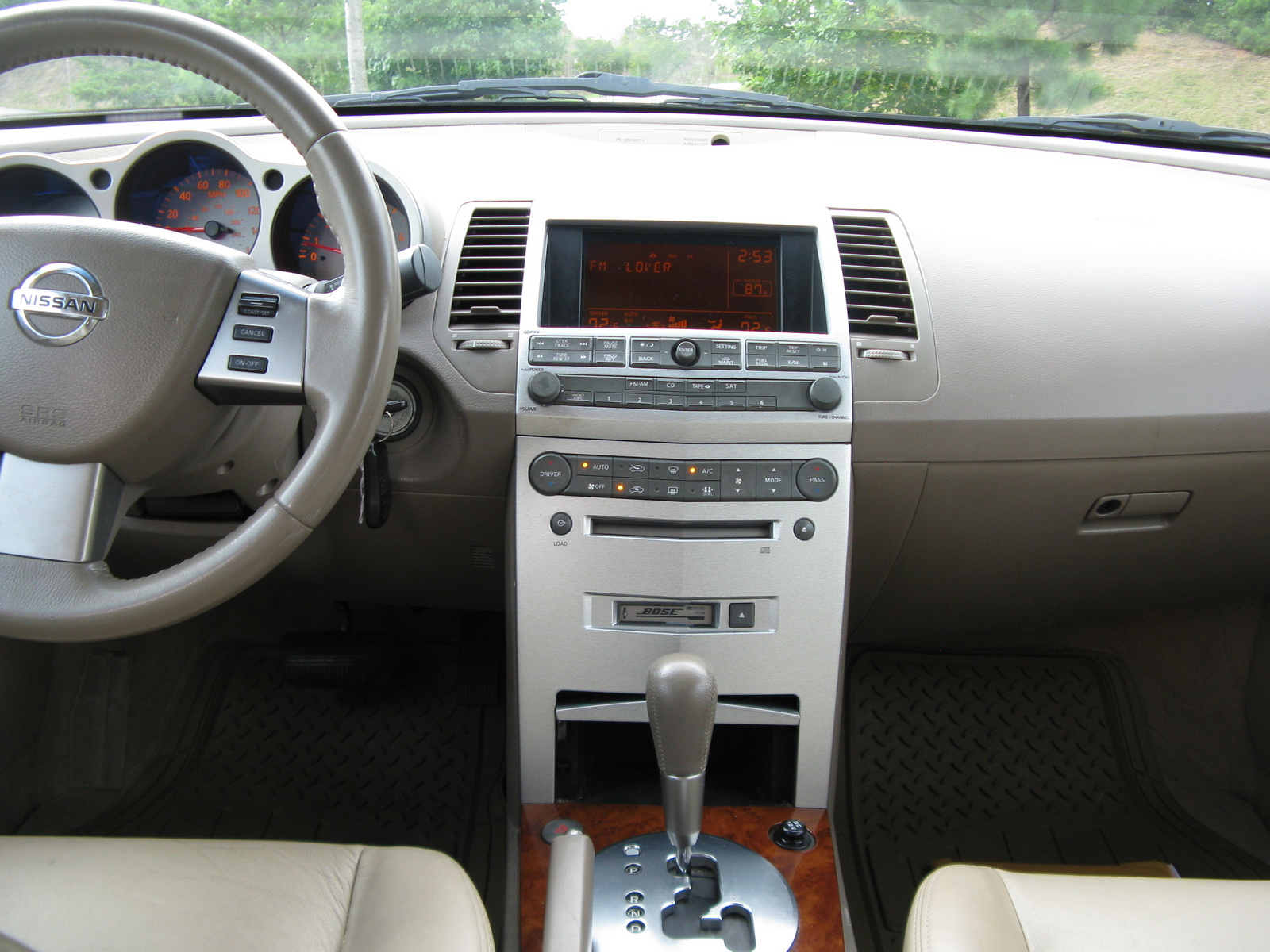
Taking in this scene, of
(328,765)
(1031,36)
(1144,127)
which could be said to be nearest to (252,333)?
(328,765)

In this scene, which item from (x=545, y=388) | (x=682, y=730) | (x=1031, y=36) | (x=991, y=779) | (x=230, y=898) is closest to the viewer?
(x=230, y=898)

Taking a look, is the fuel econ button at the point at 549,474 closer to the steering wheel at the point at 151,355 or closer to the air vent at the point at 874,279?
the steering wheel at the point at 151,355

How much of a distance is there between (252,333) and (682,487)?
60cm

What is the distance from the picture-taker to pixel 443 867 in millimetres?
1052

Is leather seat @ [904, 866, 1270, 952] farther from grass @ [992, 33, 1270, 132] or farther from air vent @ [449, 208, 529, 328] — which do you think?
grass @ [992, 33, 1270, 132]

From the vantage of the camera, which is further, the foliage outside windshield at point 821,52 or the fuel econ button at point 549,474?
the foliage outside windshield at point 821,52

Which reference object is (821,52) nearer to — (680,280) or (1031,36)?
(1031,36)

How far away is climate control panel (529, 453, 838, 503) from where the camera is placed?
1377 mm

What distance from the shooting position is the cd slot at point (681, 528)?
1.40 m

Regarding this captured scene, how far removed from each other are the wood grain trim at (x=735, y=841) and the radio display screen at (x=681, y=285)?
28.9 inches

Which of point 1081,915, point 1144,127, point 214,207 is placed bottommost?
point 1081,915

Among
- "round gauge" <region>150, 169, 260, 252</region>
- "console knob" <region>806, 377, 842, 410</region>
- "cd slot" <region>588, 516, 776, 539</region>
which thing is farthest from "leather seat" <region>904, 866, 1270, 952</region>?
"round gauge" <region>150, 169, 260, 252</region>

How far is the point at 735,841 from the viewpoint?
1.41 meters

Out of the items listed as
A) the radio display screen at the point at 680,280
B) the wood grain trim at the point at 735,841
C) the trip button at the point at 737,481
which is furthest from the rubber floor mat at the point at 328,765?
the radio display screen at the point at 680,280
